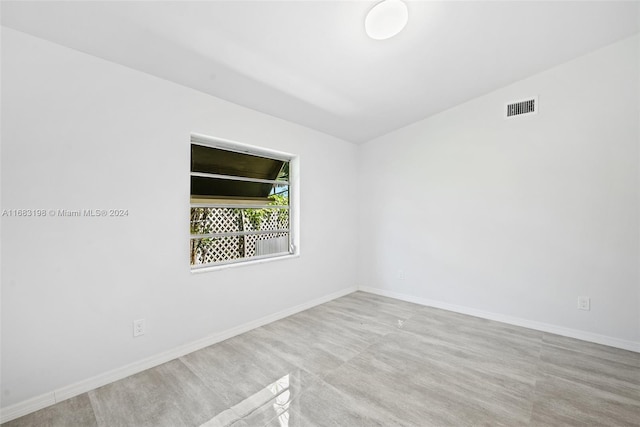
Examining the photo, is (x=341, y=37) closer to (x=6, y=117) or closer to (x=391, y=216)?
(x=6, y=117)

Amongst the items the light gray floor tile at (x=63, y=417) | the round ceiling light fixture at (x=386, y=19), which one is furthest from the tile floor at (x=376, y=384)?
the round ceiling light fixture at (x=386, y=19)

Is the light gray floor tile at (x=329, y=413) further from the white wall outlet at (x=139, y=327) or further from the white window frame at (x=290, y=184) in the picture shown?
the white window frame at (x=290, y=184)

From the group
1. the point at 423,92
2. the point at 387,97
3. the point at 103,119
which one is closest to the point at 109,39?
the point at 103,119

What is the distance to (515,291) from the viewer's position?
3168mm

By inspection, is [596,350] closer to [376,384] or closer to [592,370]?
[592,370]

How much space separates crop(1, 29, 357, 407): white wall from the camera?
1717 millimetres

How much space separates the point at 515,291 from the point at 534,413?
1.71 m

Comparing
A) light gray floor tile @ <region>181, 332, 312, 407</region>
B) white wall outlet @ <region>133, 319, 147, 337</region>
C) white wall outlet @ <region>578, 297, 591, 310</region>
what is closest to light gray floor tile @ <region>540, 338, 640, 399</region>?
white wall outlet @ <region>578, 297, 591, 310</region>

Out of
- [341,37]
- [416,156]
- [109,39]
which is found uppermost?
[341,37]

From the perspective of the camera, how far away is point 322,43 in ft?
7.22

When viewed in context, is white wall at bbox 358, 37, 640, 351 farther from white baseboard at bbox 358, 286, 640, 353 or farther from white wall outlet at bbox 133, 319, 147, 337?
white wall outlet at bbox 133, 319, 147, 337

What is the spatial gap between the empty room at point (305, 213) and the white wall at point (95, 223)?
0.04 ft

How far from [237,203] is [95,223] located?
1329mm

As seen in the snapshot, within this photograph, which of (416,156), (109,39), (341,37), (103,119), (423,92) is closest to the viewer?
(109,39)
